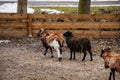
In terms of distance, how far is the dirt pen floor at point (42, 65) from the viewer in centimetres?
1320

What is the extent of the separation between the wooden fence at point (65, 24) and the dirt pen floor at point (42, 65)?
1.24 m

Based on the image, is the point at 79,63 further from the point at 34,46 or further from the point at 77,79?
the point at 34,46

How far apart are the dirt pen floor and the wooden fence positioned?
1.24m

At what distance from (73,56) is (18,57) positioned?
213 centimetres

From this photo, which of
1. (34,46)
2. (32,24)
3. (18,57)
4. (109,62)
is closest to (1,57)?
(18,57)

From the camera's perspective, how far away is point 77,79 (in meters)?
12.9

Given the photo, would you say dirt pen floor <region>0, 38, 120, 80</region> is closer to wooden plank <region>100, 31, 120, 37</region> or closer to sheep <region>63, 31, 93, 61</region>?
sheep <region>63, 31, 93, 61</region>

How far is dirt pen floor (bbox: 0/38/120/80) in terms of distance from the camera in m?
13.2

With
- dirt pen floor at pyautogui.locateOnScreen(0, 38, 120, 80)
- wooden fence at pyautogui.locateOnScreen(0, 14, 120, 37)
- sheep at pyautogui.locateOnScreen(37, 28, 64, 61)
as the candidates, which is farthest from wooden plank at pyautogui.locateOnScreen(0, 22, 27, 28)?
sheep at pyautogui.locateOnScreen(37, 28, 64, 61)

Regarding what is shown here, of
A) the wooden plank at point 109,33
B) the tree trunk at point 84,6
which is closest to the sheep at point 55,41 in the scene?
the wooden plank at point 109,33

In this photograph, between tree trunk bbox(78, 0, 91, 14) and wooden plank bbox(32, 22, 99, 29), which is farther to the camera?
tree trunk bbox(78, 0, 91, 14)

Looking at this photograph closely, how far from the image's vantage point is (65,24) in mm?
19359

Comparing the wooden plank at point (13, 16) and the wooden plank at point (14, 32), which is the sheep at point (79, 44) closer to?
the wooden plank at point (13, 16)

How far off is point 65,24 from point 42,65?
16.7ft
